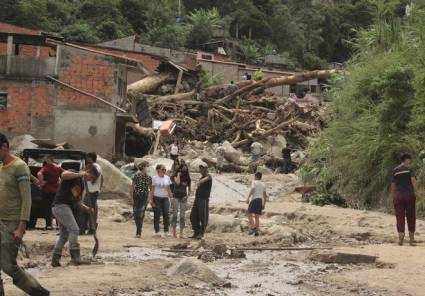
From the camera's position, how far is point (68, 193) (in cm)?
873

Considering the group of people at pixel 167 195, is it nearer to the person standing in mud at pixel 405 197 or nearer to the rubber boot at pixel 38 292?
the person standing in mud at pixel 405 197

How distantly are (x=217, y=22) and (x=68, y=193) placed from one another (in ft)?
210

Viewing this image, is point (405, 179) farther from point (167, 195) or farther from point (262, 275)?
point (167, 195)

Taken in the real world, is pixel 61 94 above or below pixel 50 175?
above

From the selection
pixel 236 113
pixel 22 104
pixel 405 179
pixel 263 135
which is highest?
pixel 236 113

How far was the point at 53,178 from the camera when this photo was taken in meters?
13.1

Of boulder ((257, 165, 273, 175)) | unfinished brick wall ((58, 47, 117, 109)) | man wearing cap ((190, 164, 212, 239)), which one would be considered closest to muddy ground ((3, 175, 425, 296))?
man wearing cap ((190, 164, 212, 239))

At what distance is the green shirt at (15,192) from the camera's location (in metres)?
6.00

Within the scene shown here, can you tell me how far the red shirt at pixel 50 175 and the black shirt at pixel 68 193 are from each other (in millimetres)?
4206

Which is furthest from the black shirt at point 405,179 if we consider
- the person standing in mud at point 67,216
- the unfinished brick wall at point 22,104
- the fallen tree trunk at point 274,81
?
the fallen tree trunk at point 274,81

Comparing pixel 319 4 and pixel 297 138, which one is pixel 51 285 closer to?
pixel 297 138

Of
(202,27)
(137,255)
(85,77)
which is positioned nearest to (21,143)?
(85,77)

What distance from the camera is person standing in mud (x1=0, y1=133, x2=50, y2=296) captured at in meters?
5.94

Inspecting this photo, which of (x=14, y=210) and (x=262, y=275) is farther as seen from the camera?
(x=262, y=275)
